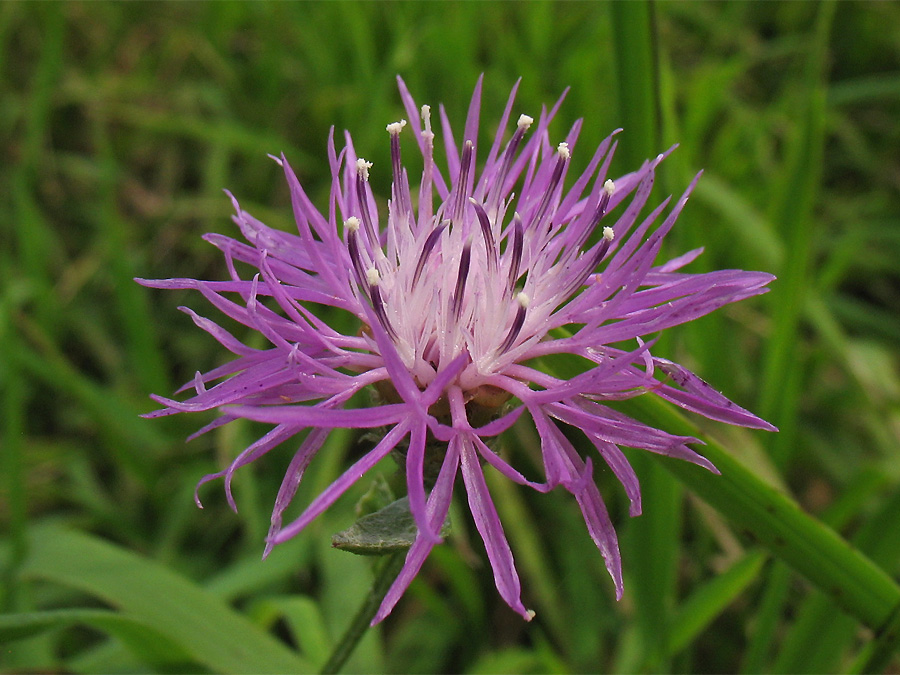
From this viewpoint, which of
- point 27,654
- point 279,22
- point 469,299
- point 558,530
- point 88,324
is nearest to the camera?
point 469,299

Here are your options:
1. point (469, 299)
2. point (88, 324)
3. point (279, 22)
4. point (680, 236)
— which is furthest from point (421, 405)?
point (279, 22)

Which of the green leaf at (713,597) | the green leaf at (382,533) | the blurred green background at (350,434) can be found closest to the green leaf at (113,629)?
the blurred green background at (350,434)

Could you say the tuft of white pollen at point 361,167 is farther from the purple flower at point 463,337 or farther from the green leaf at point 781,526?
the green leaf at point 781,526

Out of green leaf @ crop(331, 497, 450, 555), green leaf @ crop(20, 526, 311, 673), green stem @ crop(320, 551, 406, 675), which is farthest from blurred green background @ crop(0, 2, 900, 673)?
green leaf @ crop(331, 497, 450, 555)

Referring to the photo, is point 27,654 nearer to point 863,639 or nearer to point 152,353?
point 152,353

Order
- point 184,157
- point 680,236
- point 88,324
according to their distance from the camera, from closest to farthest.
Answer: point 680,236, point 88,324, point 184,157

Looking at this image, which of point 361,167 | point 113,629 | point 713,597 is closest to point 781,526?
point 713,597
